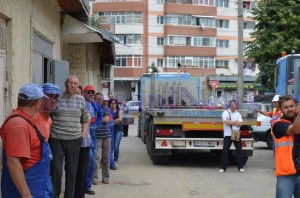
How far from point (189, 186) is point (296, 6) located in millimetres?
20154

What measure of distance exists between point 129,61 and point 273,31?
2797 cm

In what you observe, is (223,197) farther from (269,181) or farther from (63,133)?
(63,133)

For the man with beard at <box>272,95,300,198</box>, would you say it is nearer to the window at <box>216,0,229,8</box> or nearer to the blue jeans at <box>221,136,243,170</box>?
the blue jeans at <box>221,136,243,170</box>

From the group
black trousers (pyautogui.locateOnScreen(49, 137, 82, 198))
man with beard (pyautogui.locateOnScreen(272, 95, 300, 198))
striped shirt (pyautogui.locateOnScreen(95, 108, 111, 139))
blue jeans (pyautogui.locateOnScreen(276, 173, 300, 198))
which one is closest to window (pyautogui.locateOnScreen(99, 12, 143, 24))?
striped shirt (pyautogui.locateOnScreen(95, 108, 111, 139))

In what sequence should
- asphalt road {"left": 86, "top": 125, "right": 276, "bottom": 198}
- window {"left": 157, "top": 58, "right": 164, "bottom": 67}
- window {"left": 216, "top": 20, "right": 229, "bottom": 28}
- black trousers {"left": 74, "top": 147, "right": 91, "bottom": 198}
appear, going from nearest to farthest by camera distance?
1. black trousers {"left": 74, "top": 147, "right": 91, "bottom": 198}
2. asphalt road {"left": 86, "top": 125, "right": 276, "bottom": 198}
3. window {"left": 157, "top": 58, "right": 164, "bottom": 67}
4. window {"left": 216, "top": 20, "right": 229, "bottom": 28}

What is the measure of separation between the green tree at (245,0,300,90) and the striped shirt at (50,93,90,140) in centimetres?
2082

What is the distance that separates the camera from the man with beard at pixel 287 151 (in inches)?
208

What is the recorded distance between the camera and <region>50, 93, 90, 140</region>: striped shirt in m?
6.48

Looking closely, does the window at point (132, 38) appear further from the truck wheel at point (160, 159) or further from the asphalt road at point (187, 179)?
the truck wheel at point (160, 159)

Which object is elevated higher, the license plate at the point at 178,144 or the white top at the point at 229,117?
the white top at the point at 229,117

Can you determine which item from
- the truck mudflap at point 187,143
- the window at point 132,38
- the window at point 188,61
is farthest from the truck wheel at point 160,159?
the window at point 132,38

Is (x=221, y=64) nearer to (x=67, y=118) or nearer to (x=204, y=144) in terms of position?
(x=204, y=144)

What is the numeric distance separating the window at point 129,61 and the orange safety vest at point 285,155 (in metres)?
49.1

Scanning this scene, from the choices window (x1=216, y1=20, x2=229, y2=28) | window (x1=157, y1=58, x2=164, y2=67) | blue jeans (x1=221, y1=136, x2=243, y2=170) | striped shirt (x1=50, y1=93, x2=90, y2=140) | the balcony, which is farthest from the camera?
window (x1=216, y1=20, x2=229, y2=28)
